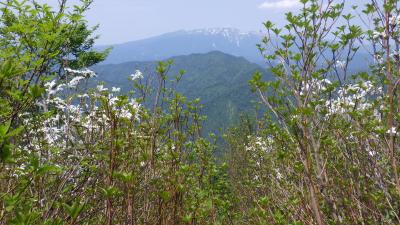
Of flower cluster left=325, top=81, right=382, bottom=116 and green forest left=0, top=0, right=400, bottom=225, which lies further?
flower cluster left=325, top=81, right=382, bottom=116

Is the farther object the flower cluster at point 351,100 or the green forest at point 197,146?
the flower cluster at point 351,100

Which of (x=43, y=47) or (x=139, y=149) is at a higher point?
(x=43, y=47)

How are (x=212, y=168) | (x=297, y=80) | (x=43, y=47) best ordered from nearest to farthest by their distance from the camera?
(x=43, y=47) < (x=297, y=80) < (x=212, y=168)

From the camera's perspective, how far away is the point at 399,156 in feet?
13.9

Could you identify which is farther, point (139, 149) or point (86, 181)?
point (139, 149)

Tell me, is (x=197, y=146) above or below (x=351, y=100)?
below

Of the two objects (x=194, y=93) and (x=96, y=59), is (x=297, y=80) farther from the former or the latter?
(x=194, y=93)

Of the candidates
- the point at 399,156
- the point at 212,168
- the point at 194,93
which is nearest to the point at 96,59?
the point at 212,168

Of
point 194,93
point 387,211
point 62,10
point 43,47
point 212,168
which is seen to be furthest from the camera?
point 194,93

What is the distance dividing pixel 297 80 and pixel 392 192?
57.7 inches

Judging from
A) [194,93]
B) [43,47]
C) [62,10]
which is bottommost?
[194,93]

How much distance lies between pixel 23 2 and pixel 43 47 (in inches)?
10.7

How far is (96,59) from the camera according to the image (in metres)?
20.9

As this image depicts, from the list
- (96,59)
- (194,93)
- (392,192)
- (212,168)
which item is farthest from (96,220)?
(194,93)
